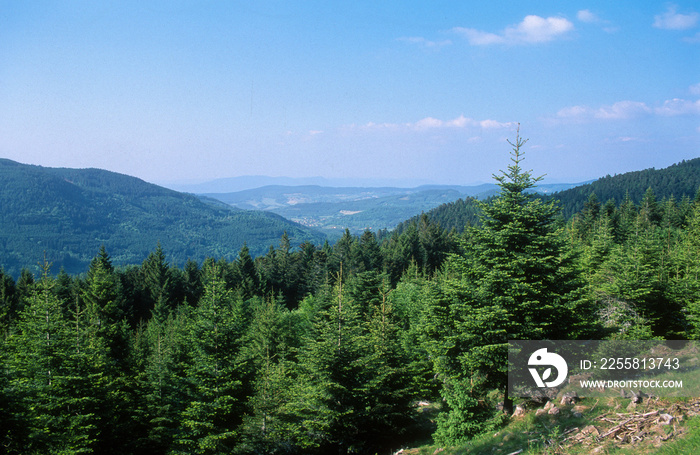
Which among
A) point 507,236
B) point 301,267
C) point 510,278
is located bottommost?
point 301,267

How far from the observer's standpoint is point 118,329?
2834 centimetres

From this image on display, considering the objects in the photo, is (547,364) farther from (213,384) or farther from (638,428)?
(213,384)

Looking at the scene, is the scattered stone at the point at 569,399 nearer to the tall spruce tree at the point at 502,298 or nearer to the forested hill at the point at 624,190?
the tall spruce tree at the point at 502,298

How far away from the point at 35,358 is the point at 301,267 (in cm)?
4803

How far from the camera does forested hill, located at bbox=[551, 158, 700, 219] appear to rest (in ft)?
530

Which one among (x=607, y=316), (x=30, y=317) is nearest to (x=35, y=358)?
(x=30, y=317)

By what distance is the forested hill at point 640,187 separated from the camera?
16150 centimetres

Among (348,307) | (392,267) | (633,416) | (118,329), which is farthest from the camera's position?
(392,267)

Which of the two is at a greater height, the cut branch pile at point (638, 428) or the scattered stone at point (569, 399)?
the cut branch pile at point (638, 428)

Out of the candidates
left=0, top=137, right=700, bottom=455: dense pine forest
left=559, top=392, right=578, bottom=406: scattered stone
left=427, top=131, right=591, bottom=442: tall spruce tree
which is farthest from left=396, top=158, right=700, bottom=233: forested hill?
left=559, top=392, right=578, bottom=406: scattered stone

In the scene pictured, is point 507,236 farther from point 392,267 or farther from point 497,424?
point 392,267

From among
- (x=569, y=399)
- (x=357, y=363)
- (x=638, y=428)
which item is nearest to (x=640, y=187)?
(x=569, y=399)

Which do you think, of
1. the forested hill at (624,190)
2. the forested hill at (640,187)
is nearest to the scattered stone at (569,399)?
the forested hill at (624,190)

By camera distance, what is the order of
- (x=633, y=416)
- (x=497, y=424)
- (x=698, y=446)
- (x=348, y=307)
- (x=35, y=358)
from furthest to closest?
(x=348, y=307)
(x=35, y=358)
(x=497, y=424)
(x=633, y=416)
(x=698, y=446)
